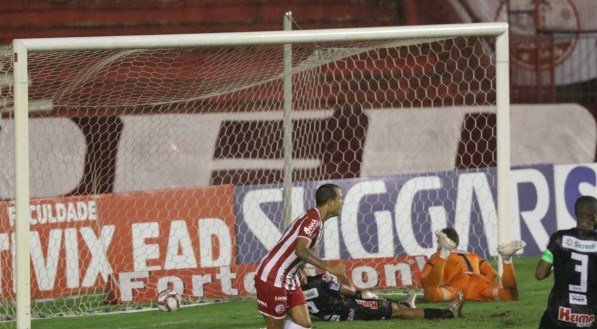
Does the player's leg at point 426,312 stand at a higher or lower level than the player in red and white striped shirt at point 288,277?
lower

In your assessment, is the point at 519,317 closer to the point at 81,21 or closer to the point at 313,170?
the point at 313,170

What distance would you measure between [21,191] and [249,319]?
2485 mm

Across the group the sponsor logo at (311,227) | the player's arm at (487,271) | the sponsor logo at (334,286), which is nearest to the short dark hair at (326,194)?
the sponsor logo at (311,227)

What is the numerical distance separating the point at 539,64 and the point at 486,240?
5006 millimetres

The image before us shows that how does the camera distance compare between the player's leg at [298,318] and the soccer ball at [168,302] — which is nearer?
the player's leg at [298,318]

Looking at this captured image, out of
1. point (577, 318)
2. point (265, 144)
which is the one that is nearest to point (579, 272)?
point (577, 318)

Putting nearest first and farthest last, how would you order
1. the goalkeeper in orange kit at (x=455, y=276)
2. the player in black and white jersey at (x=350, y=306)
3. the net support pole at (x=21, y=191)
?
the net support pole at (x=21, y=191) < the player in black and white jersey at (x=350, y=306) < the goalkeeper in orange kit at (x=455, y=276)

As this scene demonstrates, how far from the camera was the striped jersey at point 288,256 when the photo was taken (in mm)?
8953

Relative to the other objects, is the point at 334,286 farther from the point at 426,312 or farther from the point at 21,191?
the point at 21,191

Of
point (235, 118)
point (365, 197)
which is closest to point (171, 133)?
point (235, 118)

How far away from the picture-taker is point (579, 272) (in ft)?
26.4

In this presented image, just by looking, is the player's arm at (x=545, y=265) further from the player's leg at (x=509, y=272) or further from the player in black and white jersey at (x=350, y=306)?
the player in black and white jersey at (x=350, y=306)

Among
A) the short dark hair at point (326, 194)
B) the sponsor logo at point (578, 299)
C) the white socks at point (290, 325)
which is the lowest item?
the white socks at point (290, 325)

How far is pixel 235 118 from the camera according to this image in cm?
1734
